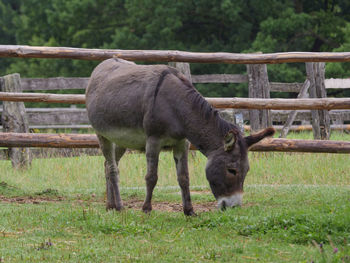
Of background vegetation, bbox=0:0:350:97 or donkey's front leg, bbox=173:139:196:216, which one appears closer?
donkey's front leg, bbox=173:139:196:216

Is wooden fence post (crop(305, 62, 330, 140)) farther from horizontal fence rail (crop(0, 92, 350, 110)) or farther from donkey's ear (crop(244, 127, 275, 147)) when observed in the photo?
donkey's ear (crop(244, 127, 275, 147))

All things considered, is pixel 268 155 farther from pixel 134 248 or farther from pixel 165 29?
pixel 165 29

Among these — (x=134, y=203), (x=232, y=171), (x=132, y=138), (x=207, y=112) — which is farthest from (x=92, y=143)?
(x=232, y=171)

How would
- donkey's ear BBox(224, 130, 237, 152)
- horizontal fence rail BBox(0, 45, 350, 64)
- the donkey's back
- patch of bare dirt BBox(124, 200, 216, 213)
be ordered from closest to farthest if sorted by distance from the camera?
donkey's ear BBox(224, 130, 237, 152), the donkey's back, patch of bare dirt BBox(124, 200, 216, 213), horizontal fence rail BBox(0, 45, 350, 64)

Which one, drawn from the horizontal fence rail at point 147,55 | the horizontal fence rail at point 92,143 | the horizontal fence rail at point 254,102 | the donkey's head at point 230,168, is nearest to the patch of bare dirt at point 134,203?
the horizontal fence rail at point 92,143

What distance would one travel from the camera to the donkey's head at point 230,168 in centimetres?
552

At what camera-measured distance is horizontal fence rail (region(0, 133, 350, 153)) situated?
7.88 m

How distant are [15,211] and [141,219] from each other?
1.61 meters

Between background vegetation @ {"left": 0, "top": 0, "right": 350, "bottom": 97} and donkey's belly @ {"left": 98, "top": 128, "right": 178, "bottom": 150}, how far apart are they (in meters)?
17.7

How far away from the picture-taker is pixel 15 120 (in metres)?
10.3

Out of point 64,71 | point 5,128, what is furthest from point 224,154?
point 64,71

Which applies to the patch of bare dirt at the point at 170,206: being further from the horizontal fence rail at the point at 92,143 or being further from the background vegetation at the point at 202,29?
the background vegetation at the point at 202,29

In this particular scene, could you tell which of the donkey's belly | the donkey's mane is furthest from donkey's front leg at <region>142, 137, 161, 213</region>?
the donkey's mane

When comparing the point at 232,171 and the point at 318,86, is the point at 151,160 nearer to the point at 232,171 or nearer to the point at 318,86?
the point at 232,171
